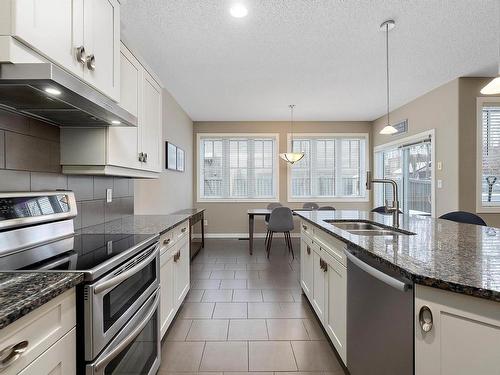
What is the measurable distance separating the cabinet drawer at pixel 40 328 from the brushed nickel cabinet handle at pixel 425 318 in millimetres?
1170

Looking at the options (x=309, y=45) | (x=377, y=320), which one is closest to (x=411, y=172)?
(x=309, y=45)

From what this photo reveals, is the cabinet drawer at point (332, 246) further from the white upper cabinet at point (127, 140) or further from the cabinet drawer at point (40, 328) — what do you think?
the white upper cabinet at point (127, 140)

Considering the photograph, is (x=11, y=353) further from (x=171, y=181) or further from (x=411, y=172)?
(x=411, y=172)

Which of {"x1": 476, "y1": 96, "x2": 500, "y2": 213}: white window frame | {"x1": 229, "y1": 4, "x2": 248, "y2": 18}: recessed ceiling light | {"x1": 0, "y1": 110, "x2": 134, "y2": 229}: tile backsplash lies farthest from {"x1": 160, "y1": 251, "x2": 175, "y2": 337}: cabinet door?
{"x1": 476, "y1": 96, "x2": 500, "y2": 213}: white window frame

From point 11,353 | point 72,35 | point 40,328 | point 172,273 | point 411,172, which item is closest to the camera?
point 11,353

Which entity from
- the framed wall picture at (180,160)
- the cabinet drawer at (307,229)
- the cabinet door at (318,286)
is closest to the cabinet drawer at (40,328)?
the cabinet door at (318,286)

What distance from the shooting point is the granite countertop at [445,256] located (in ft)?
2.72

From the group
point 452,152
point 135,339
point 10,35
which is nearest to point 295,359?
point 135,339

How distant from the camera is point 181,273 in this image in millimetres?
2406

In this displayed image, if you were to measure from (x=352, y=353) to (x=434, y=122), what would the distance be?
394 centimetres

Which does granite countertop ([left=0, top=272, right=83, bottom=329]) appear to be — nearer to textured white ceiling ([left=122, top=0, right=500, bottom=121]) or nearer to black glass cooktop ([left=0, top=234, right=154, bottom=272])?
black glass cooktop ([left=0, top=234, right=154, bottom=272])

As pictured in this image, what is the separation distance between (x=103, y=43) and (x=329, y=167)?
543 centimetres

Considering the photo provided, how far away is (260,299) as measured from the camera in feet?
9.02

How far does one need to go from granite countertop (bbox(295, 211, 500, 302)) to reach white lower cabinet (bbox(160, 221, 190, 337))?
1.14 metres
